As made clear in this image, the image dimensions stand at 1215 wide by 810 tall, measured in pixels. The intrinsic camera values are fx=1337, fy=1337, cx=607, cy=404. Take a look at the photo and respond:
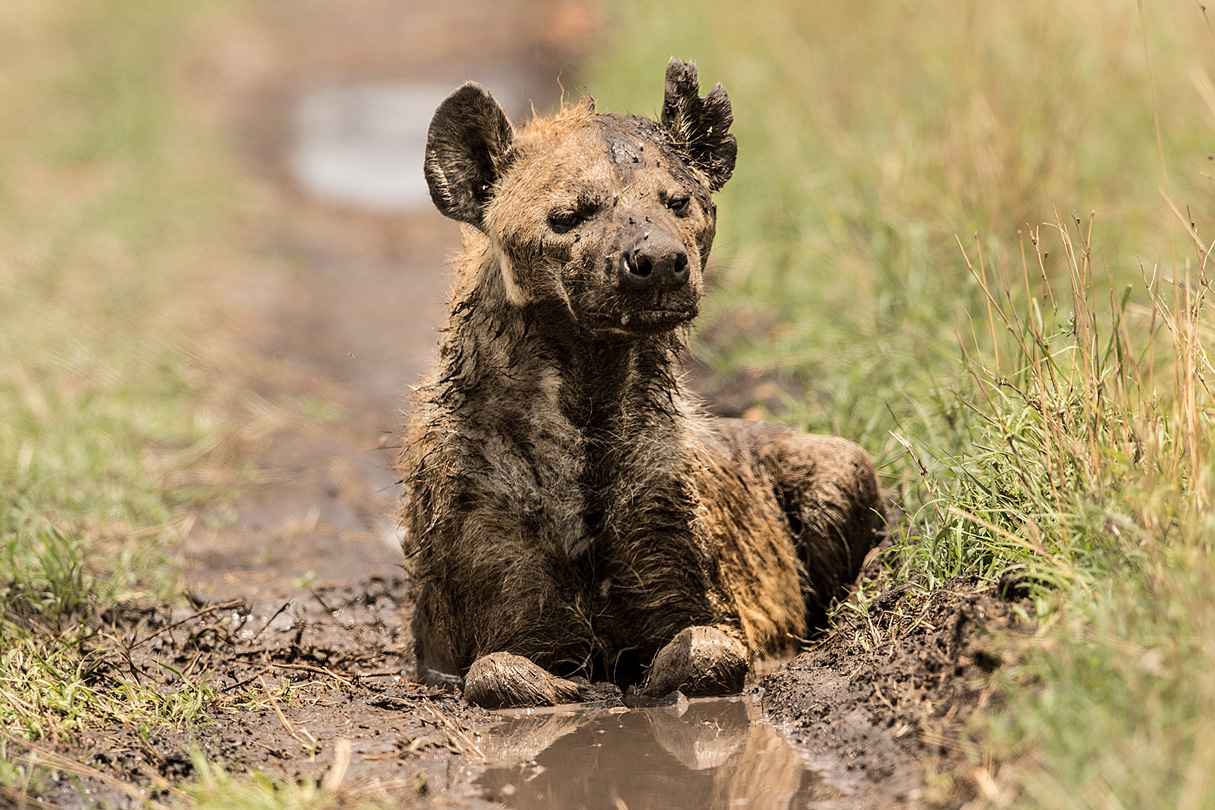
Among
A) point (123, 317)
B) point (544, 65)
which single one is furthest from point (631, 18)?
point (123, 317)

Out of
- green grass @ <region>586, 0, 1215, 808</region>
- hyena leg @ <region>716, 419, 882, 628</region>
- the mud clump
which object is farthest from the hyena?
green grass @ <region>586, 0, 1215, 808</region>

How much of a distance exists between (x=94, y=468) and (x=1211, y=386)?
16.0ft

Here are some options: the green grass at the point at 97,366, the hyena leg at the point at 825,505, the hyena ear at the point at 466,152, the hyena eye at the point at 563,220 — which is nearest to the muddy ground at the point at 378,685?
the green grass at the point at 97,366

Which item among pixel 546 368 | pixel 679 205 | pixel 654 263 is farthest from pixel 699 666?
pixel 679 205

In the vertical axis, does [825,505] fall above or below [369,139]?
below

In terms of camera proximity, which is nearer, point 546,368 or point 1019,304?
point 546,368

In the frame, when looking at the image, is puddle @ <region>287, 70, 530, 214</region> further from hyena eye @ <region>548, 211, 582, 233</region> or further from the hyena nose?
the hyena nose

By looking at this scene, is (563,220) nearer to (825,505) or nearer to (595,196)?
(595,196)

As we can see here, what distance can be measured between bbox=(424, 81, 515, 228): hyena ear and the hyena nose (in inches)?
30.9

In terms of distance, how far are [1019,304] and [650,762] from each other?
325cm

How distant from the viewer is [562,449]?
4.20 metres

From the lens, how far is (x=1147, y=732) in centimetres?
260

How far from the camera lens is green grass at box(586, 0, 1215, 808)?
2818 millimetres

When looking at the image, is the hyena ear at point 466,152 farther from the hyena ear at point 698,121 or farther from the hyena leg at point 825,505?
the hyena leg at point 825,505
